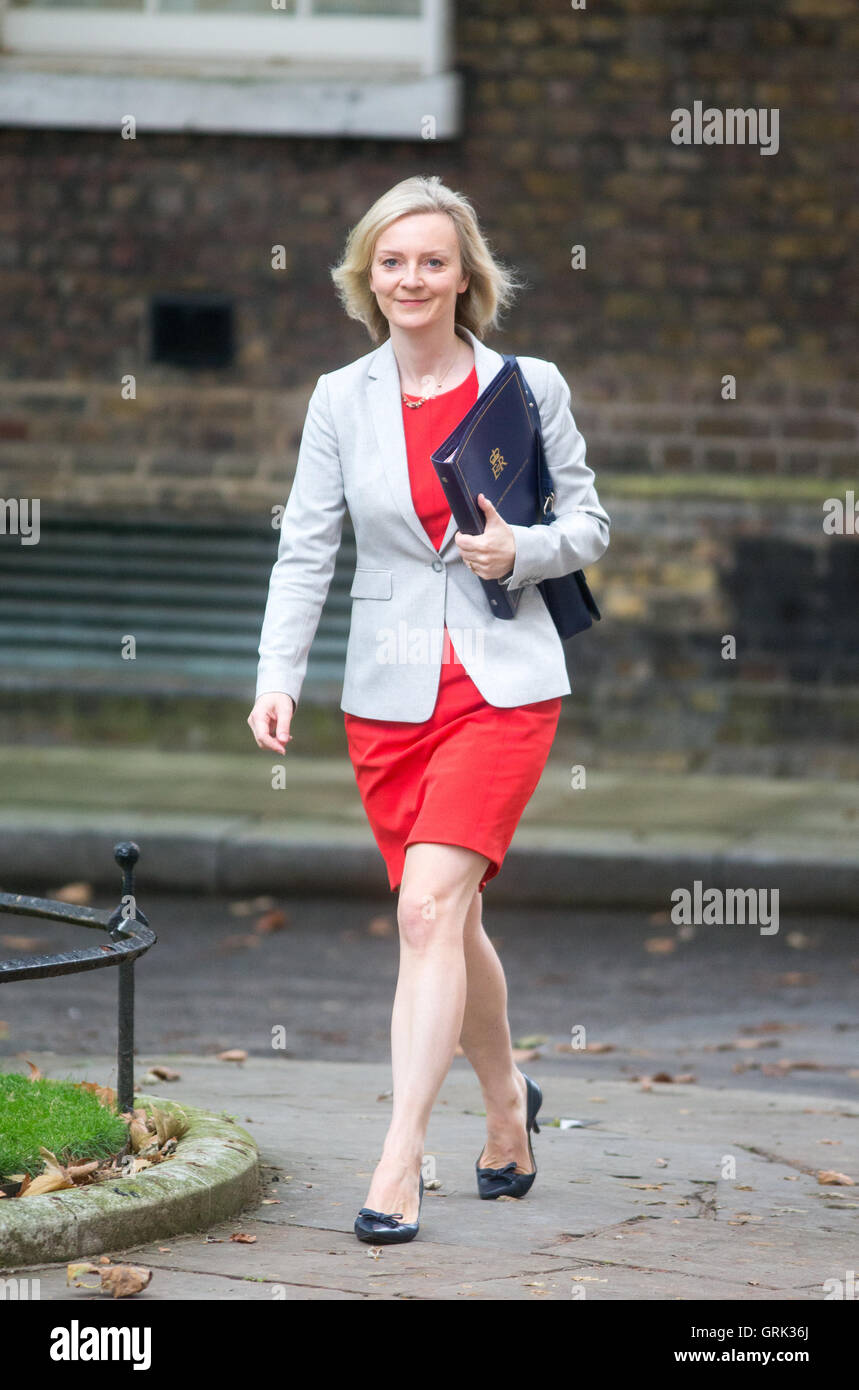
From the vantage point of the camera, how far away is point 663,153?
10812 millimetres

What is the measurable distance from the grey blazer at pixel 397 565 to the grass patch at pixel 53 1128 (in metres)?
0.94

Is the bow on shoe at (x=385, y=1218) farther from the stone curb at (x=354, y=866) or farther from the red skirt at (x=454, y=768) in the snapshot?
the stone curb at (x=354, y=866)

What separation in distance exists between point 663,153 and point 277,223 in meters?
2.09

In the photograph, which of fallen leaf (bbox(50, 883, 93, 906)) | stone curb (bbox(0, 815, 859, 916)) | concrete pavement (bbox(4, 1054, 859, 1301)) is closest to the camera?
concrete pavement (bbox(4, 1054, 859, 1301))

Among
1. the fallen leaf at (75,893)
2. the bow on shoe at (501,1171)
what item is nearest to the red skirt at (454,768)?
the bow on shoe at (501,1171)

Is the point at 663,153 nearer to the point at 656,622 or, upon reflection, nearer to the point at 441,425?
the point at 656,622

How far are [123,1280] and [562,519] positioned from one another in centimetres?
168

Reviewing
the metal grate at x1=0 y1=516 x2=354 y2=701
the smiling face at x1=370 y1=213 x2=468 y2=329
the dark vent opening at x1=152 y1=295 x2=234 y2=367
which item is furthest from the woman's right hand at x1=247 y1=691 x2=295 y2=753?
the dark vent opening at x1=152 y1=295 x2=234 y2=367

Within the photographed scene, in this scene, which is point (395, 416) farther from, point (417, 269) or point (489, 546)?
point (489, 546)

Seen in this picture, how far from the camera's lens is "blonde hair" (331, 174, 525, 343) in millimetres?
4156

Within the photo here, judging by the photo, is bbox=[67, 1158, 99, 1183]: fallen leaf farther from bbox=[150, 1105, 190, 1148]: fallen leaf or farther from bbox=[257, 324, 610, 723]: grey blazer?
bbox=[257, 324, 610, 723]: grey blazer

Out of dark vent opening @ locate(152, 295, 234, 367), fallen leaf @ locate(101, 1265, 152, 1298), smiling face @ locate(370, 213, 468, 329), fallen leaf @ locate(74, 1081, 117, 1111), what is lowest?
fallen leaf @ locate(101, 1265, 152, 1298)

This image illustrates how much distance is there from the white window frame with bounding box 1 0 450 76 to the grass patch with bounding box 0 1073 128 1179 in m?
7.83

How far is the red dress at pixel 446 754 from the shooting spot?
13.1ft
